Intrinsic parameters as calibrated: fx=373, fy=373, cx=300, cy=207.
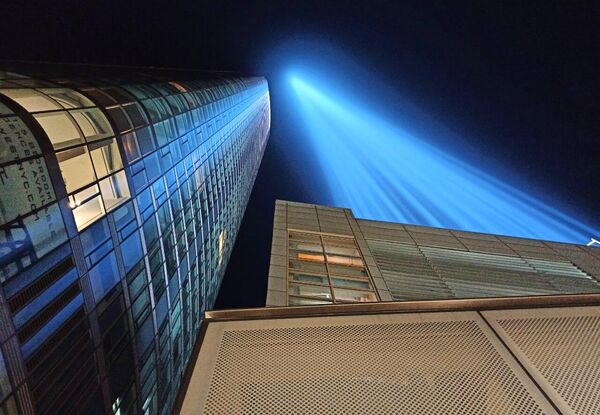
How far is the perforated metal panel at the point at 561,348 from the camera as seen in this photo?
5.62 m

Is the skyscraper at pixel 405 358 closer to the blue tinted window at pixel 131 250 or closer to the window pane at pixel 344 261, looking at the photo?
the window pane at pixel 344 261

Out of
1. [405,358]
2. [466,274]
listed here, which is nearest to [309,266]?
[466,274]

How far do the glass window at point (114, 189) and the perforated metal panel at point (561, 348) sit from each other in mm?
17129

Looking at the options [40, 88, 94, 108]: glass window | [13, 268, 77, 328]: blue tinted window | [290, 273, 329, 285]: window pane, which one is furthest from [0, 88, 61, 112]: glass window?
[290, 273, 329, 285]: window pane

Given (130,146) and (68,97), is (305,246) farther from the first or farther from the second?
(68,97)

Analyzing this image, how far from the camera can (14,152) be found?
12.7 meters

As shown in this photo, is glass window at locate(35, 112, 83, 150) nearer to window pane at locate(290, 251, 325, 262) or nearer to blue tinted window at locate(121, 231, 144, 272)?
blue tinted window at locate(121, 231, 144, 272)

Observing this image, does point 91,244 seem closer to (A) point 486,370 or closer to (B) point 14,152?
(B) point 14,152

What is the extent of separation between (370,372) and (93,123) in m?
17.8

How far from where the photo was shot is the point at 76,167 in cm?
1596

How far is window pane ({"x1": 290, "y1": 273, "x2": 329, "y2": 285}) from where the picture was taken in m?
17.7

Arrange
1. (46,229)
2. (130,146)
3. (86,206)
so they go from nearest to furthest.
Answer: (46,229), (86,206), (130,146)

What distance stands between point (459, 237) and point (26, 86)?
27.9 meters

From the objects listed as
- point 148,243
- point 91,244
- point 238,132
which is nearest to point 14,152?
point 91,244
